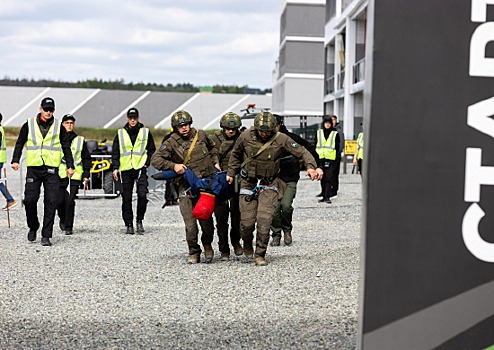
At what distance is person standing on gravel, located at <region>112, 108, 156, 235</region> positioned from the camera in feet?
45.4

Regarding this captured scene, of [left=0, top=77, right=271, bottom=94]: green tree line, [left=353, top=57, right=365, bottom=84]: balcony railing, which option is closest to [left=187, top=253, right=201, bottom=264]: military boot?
[left=353, top=57, right=365, bottom=84]: balcony railing

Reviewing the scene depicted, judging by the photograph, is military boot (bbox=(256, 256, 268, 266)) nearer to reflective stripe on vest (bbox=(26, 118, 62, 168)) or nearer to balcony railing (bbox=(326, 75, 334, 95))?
reflective stripe on vest (bbox=(26, 118, 62, 168))

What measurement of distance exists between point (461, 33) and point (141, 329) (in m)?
4.43

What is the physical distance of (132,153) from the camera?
1385cm

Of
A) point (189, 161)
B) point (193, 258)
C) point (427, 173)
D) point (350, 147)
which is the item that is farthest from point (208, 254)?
point (350, 147)

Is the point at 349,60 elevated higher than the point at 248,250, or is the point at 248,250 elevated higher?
the point at 349,60

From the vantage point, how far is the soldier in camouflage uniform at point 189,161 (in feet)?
34.2

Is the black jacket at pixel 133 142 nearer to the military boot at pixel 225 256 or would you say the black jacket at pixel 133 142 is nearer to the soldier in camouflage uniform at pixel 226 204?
the soldier in camouflage uniform at pixel 226 204

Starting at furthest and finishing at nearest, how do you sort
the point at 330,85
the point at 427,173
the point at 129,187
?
the point at 330,85
the point at 129,187
the point at 427,173

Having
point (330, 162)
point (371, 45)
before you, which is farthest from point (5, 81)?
point (371, 45)

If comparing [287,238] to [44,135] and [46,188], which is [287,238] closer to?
[46,188]

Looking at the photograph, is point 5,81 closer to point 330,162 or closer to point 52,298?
point 330,162

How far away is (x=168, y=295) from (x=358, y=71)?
3327 centimetres

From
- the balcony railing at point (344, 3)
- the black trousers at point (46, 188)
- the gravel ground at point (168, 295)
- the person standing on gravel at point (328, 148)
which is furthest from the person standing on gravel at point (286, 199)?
the balcony railing at point (344, 3)
